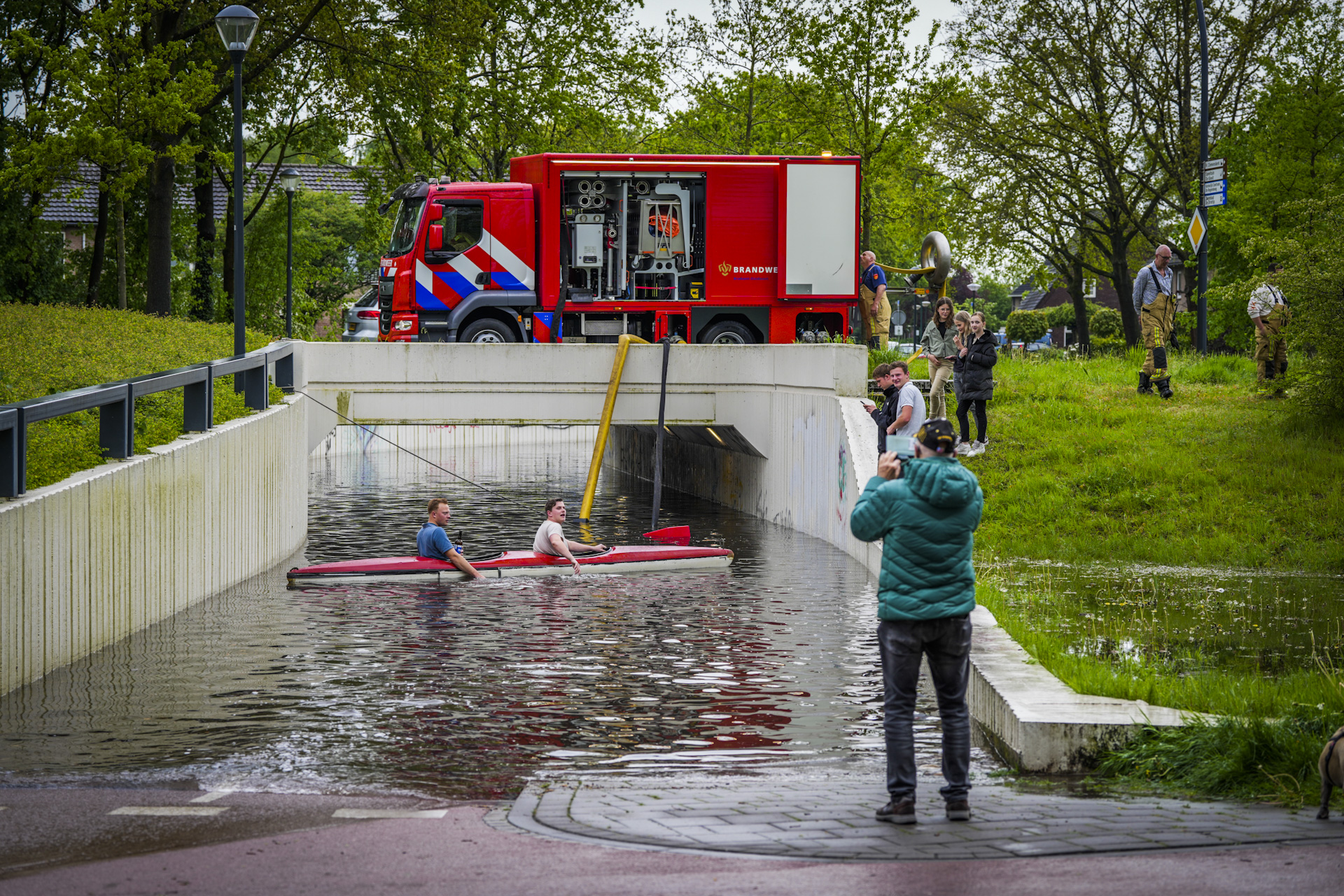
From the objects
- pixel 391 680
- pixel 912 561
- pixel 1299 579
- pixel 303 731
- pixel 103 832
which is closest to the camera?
pixel 103 832

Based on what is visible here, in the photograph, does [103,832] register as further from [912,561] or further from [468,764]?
[912,561]

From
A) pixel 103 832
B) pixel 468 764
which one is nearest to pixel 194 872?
pixel 103 832

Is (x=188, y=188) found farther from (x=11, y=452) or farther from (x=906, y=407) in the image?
(x=11, y=452)

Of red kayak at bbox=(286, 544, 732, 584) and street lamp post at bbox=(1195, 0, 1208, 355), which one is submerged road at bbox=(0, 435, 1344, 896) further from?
street lamp post at bbox=(1195, 0, 1208, 355)

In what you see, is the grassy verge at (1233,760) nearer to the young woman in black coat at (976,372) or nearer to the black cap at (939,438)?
the black cap at (939,438)

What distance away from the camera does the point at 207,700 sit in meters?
10.9

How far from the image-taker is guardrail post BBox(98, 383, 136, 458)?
518 inches

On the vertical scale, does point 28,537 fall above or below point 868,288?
below

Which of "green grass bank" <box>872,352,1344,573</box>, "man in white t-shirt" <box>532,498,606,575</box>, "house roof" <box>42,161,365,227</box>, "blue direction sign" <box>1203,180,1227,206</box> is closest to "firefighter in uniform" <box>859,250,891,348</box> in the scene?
"green grass bank" <box>872,352,1344,573</box>

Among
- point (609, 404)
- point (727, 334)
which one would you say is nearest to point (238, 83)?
point (609, 404)

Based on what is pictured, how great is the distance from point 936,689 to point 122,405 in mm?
8659

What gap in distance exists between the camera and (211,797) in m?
7.49

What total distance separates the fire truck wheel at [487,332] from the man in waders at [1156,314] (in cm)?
1031

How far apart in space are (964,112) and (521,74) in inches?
468
